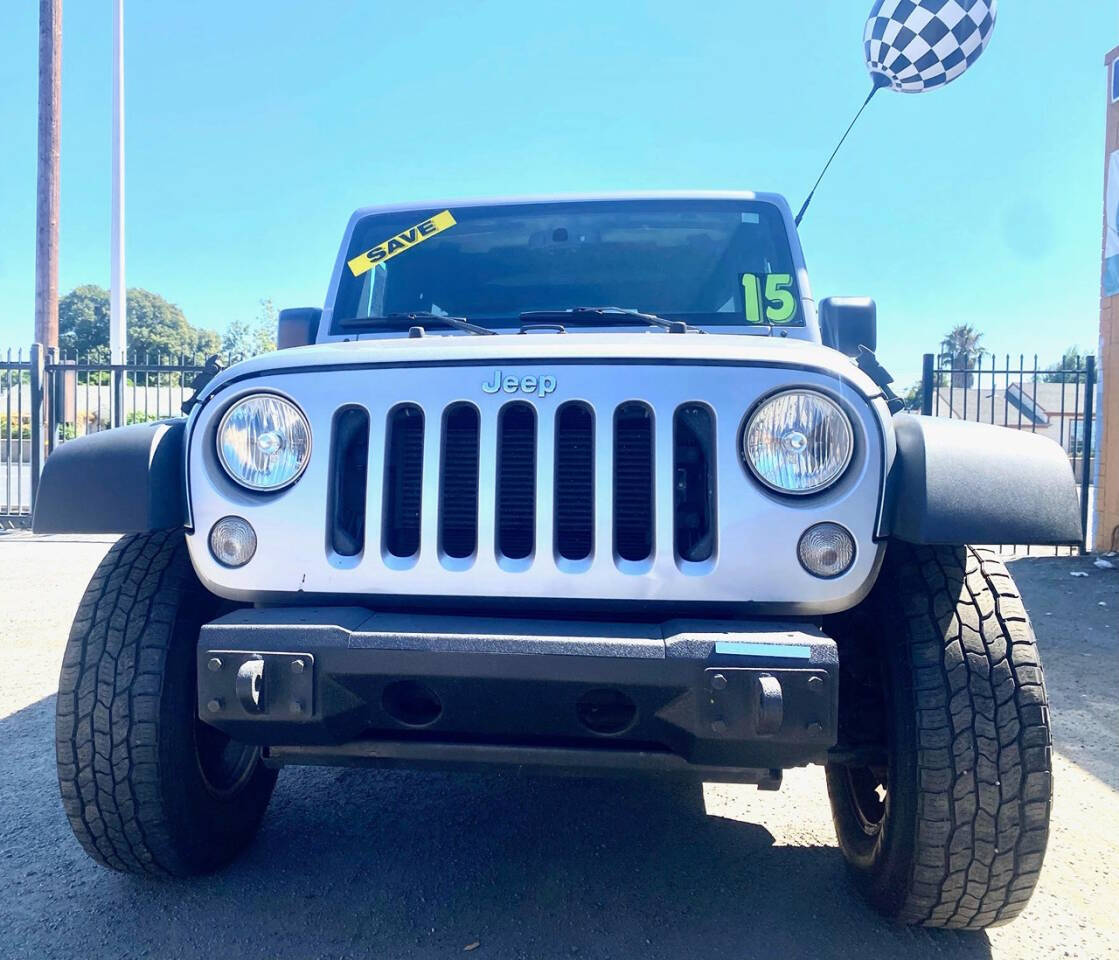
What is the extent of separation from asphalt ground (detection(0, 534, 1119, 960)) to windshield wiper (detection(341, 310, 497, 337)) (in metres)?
1.33

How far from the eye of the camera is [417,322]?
9.54 ft

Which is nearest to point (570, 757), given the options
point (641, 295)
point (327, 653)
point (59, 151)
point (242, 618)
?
point (327, 653)

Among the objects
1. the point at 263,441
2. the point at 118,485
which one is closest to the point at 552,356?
the point at 263,441

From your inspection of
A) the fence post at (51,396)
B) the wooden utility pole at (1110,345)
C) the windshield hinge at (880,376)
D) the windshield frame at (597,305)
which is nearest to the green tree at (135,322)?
the fence post at (51,396)

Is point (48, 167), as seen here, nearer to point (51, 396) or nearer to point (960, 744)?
point (51, 396)

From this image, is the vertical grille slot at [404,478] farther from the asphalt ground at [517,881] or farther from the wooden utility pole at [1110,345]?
the wooden utility pole at [1110,345]

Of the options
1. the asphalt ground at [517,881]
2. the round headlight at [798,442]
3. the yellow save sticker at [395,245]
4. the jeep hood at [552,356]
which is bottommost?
the asphalt ground at [517,881]

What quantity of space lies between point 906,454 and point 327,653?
1.26m

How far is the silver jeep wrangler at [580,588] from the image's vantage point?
5.70 ft

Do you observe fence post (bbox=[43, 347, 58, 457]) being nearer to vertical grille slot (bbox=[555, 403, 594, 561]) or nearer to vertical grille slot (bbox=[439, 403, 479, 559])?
vertical grille slot (bbox=[439, 403, 479, 559])

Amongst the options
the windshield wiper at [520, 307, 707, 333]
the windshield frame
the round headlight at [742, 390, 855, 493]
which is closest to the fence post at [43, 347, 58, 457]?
the windshield frame

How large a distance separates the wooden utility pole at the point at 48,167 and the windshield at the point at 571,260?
1488 centimetres

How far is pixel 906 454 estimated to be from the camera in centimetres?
187

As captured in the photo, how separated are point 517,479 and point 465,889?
1132 mm
